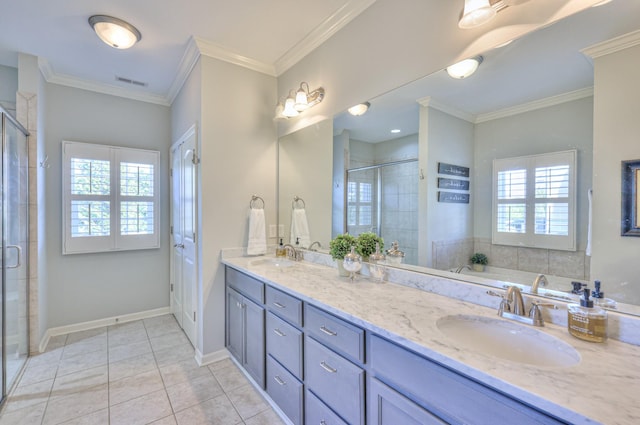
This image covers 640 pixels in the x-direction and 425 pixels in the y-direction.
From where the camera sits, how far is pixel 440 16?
5.12ft

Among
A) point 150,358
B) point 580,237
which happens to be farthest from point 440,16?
Answer: point 150,358

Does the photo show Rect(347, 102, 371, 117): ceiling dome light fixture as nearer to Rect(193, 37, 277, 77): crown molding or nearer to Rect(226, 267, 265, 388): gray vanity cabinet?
Rect(193, 37, 277, 77): crown molding

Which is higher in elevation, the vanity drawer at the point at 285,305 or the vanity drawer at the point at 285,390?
Result: the vanity drawer at the point at 285,305

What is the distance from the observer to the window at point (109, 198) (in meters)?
3.12

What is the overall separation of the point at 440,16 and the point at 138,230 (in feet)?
11.9

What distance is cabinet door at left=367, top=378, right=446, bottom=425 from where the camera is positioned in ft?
3.19

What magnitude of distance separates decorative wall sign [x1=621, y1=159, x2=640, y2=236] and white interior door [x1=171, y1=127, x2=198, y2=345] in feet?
8.81

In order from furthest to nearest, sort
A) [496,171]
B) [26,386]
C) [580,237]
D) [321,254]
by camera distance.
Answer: [321,254]
[26,386]
[496,171]
[580,237]

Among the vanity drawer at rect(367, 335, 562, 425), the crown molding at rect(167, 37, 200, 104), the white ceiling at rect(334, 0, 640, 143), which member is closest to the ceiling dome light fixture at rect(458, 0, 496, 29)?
the white ceiling at rect(334, 0, 640, 143)

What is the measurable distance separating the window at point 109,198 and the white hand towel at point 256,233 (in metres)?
1.66

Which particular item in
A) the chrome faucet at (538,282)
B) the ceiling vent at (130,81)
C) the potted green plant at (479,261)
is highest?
the ceiling vent at (130,81)

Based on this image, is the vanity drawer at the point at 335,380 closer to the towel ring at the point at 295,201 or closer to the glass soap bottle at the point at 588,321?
the glass soap bottle at the point at 588,321

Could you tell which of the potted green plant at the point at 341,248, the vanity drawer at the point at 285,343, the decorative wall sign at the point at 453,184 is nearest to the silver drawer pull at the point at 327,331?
the vanity drawer at the point at 285,343

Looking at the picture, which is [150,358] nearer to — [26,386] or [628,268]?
[26,386]
